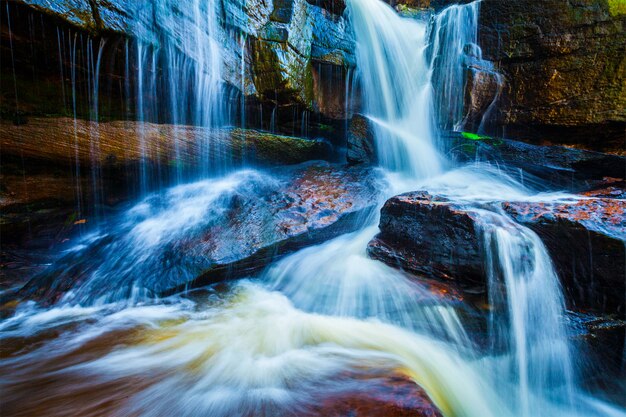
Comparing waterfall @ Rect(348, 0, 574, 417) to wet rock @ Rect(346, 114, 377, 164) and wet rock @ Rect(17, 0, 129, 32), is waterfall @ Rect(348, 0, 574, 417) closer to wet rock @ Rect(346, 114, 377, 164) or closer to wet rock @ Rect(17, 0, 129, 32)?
wet rock @ Rect(346, 114, 377, 164)

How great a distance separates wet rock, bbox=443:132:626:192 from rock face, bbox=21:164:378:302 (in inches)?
83.4

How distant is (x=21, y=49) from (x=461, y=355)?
21.9ft

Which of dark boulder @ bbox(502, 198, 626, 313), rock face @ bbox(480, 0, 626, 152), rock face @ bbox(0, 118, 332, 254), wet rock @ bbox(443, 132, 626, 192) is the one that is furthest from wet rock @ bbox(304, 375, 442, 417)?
rock face @ bbox(480, 0, 626, 152)

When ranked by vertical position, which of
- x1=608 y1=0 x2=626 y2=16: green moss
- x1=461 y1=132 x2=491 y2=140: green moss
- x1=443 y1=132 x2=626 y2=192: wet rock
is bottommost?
x1=443 y1=132 x2=626 y2=192: wet rock

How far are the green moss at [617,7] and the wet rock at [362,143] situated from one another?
453 cm

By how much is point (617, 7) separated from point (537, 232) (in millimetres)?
5289

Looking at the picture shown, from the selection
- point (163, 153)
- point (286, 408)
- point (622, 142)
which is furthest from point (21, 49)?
point (622, 142)

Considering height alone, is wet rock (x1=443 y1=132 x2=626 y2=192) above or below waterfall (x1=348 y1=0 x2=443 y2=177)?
below

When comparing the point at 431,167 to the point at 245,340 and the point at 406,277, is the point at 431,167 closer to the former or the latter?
the point at 406,277

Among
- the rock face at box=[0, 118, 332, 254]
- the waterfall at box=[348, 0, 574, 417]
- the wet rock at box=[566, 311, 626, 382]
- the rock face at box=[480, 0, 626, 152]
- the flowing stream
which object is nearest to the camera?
the flowing stream

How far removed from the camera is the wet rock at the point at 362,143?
21.5 feet

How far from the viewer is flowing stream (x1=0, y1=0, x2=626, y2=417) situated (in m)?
2.10

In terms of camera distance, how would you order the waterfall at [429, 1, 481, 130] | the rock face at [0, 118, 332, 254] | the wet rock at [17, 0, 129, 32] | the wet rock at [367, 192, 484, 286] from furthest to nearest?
the waterfall at [429, 1, 481, 130], the rock face at [0, 118, 332, 254], the wet rock at [17, 0, 129, 32], the wet rock at [367, 192, 484, 286]

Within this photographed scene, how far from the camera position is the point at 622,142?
5371 mm
